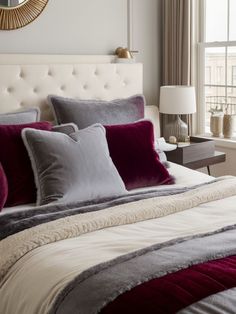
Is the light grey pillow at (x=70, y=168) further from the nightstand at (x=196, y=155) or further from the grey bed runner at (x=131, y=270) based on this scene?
the nightstand at (x=196, y=155)

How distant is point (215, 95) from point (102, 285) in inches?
122

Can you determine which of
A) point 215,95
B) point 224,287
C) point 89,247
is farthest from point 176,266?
point 215,95

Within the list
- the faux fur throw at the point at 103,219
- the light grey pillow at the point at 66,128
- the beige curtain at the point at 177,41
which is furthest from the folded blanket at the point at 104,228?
the beige curtain at the point at 177,41

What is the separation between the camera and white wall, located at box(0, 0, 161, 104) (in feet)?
11.5

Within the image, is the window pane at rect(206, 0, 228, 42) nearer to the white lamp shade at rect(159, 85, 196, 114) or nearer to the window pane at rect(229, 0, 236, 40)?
the window pane at rect(229, 0, 236, 40)

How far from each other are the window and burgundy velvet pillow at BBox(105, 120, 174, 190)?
59.1 inches

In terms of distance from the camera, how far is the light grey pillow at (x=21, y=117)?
289 cm

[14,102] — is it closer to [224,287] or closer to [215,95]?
[215,95]

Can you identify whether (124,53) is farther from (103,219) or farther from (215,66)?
(103,219)

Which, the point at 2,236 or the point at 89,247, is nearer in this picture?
the point at 89,247

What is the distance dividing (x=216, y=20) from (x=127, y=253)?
9.89 feet

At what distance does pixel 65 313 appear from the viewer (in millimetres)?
1442

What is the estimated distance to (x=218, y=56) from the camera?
13.7ft

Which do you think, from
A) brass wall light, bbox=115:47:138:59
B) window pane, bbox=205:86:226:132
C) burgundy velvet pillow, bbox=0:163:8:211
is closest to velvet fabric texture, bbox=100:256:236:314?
burgundy velvet pillow, bbox=0:163:8:211
